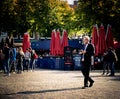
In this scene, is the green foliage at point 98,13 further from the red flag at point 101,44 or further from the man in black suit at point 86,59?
the man in black suit at point 86,59

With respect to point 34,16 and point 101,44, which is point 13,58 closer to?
point 101,44

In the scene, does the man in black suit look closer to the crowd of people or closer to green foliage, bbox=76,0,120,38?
the crowd of people

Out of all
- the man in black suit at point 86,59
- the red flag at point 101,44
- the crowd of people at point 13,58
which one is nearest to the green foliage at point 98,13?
the red flag at point 101,44

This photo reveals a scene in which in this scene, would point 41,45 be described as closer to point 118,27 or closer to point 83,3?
point 83,3

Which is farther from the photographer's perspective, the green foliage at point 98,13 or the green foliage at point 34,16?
the green foliage at point 34,16

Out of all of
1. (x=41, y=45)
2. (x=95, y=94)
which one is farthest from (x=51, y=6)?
(x=95, y=94)

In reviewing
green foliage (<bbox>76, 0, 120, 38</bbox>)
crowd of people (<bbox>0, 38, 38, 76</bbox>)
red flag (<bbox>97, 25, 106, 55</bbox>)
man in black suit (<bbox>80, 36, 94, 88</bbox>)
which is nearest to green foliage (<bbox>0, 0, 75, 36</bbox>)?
green foliage (<bbox>76, 0, 120, 38</bbox>)

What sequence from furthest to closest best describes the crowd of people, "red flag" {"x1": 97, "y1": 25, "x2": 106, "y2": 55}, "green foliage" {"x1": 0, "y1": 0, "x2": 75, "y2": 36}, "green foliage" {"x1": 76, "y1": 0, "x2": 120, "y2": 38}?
"green foliage" {"x1": 0, "y1": 0, "x2": 75, "y2": 36} → "green foliage" {"x1": 76, "y1": 0, "x2": 120, "y2": 38} → "red flag" {"x1": 97, "y1": 25, "x2": 106, "y2": 55} → the crowd of people

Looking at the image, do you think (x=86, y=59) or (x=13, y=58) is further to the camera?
(x=13, y=58)

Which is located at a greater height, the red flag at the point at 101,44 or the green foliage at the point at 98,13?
the green foliage at the point at 98,13

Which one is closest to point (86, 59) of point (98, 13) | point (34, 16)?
point (98, 13)

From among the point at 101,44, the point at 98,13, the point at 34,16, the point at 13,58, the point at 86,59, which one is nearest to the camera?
the point at 86,59

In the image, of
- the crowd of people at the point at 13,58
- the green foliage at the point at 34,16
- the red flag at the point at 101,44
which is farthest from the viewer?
the green foliage at the point at 34,16

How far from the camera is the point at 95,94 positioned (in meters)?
12.7
